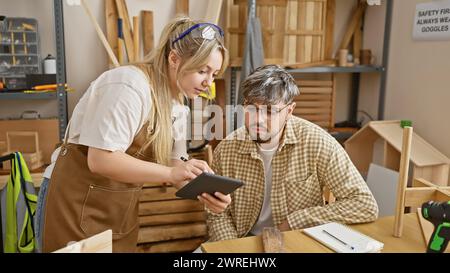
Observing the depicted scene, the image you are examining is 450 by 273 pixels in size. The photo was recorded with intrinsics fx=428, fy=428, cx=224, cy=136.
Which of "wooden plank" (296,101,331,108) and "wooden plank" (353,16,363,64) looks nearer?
"wooden plank" (296,101,331,108)

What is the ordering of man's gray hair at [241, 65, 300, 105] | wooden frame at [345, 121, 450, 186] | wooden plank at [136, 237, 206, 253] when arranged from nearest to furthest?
man's gray hair at [241, 65, 300, 105], wooden frame at [345, 121, 450, 186], wooden plank at [136, 237, 206, 253]

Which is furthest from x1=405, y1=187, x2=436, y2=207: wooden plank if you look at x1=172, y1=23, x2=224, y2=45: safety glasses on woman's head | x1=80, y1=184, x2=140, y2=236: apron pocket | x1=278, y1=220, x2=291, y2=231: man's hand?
x1=80, y1=184, x2=140, y2=236: apron pocket

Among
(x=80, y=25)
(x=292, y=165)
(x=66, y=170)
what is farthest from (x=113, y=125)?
(x=80, y=25)

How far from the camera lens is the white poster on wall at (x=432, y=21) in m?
2.42

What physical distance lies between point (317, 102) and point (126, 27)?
55.4 inches

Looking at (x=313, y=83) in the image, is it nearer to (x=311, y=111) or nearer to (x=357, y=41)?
(x=311, y=111)

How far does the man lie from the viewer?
149 cm

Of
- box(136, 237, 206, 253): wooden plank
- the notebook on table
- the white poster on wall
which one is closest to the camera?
the notebook on table

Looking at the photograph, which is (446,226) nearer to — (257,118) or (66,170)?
(257,118)

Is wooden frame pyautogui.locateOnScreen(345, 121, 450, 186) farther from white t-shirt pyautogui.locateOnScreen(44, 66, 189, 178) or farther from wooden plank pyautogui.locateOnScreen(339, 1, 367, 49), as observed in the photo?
white t-shirt pyautogui.locateOnScreen(44, 66, 189, 178)

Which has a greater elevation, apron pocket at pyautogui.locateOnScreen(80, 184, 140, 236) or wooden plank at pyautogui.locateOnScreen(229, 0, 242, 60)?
wooden plank at pyautogui.locateOnScreen(229, 0, 242, 60)

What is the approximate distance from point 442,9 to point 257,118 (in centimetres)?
157

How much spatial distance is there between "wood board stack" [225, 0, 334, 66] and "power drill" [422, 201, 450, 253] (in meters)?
1.80

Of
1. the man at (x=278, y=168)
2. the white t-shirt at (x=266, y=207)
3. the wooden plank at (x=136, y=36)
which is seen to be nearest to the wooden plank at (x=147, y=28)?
the wooden plank at (x=136, y=36)
